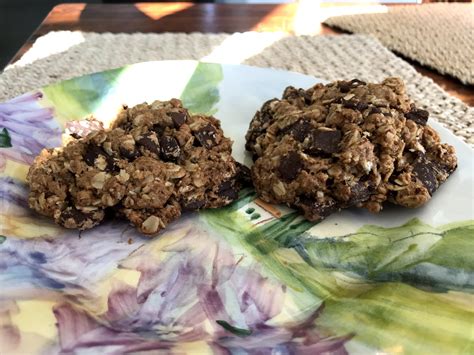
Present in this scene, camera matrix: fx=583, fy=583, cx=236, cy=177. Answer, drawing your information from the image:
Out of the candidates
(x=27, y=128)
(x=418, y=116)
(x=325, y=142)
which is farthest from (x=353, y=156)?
(x=27, y=128)

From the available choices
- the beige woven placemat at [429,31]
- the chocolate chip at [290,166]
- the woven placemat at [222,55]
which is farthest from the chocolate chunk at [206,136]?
the beige woven placemat at [429,31]

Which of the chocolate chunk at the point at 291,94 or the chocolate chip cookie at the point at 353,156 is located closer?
the chocolate chip cookie at the point at 353,156

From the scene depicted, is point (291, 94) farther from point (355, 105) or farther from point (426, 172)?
point (426, 172)

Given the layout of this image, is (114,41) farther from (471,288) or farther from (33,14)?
(33,14)

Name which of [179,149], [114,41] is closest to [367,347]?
[179,149]

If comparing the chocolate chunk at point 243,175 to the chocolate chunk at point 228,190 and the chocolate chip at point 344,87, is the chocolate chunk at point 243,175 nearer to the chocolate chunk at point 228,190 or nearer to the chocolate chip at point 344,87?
the chocolate chunk at point 228,190
